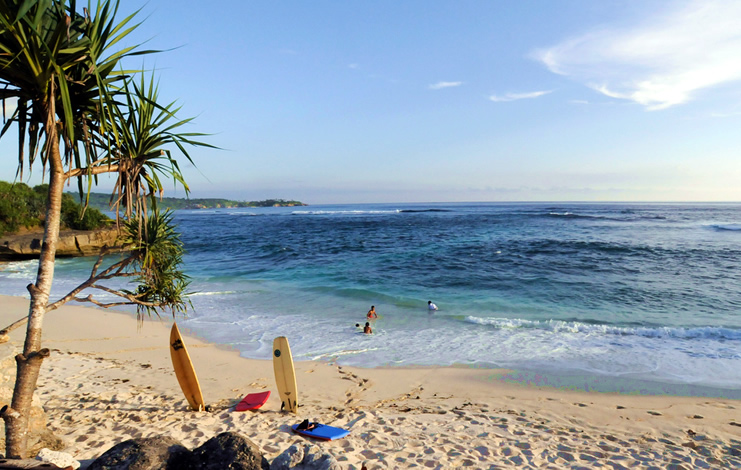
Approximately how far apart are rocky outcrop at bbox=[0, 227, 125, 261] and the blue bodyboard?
25.3m

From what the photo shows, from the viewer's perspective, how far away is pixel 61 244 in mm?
28438

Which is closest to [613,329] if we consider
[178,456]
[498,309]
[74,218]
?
[498,309]

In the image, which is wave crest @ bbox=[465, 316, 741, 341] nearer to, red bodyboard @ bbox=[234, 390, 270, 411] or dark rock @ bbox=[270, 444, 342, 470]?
red bodyboard @ bbox=[234, 390, 270, 411]

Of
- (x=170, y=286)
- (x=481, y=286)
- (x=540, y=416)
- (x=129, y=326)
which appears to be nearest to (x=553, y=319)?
(x=481, y=286)

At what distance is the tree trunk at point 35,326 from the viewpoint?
4141 millimetres

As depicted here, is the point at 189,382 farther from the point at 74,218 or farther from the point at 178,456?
the point at 74,218

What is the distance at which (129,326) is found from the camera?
44.9ft

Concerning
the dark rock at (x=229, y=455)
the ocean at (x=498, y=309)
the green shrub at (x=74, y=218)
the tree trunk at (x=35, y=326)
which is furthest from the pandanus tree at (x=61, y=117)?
the green shrub at (x=74, y=218)

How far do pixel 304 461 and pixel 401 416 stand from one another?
2.93 metres

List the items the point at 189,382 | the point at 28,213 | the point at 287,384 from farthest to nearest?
the point at 28,213 → the point at 287,384 → the point at 189,382

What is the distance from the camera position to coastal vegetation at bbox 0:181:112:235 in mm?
30102

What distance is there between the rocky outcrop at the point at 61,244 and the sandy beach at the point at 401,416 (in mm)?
21154

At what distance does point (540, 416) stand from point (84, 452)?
7.29 meters

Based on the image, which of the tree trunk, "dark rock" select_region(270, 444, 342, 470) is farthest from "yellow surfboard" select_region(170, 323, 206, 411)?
"dark rock" select_region(270, 444, 342, 470)
